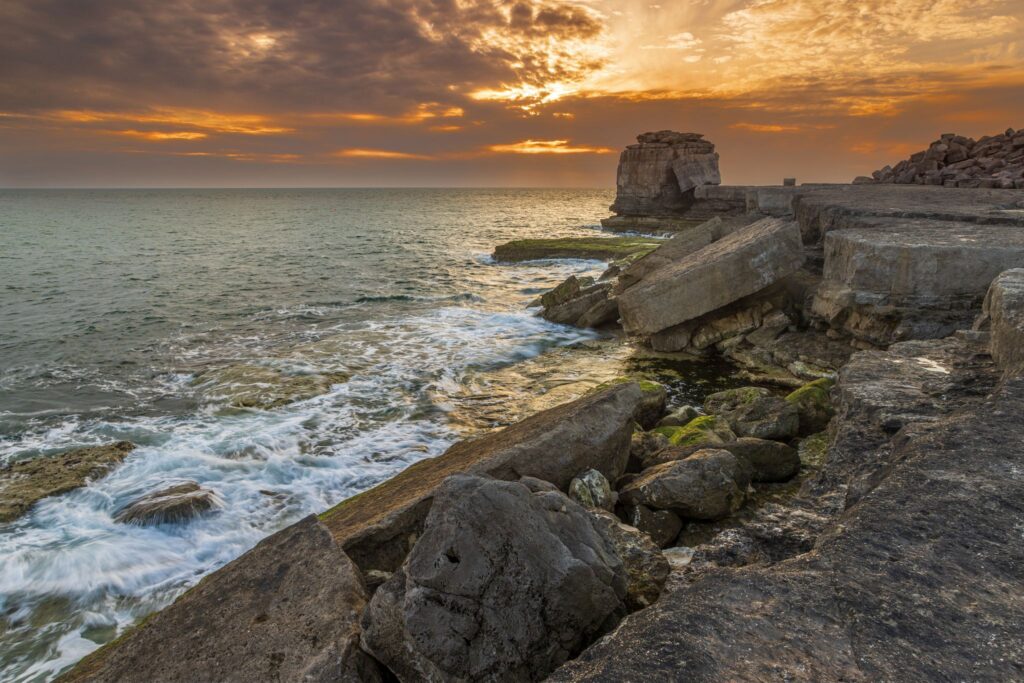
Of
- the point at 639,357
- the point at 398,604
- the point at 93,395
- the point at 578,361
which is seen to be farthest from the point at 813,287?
the point at 93,395

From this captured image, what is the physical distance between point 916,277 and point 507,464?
21.8 ft

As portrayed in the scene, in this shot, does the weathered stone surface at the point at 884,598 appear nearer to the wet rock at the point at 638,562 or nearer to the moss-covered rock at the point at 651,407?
the wet rock at the point at 638,562

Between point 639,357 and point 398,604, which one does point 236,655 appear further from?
point 639,357

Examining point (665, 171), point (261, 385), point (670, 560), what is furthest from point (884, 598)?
point (665, 171)

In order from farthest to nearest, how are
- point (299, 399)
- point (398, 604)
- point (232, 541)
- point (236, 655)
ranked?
point (299, 399) → point (232, 541) → point (236, 655) → point (398, 604)

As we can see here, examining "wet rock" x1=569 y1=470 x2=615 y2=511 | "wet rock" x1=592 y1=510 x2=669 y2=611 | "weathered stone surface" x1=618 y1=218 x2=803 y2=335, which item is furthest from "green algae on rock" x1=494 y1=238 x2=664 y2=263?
"wet rock" x1=592 y1=510 x2=669 y2=611

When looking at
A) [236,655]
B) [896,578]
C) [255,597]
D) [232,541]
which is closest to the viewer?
[896,578]

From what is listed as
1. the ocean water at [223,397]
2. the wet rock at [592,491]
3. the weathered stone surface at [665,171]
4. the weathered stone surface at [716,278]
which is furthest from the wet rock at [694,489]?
the weathered stone surface at [665,171]

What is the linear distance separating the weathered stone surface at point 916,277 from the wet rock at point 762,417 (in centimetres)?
191

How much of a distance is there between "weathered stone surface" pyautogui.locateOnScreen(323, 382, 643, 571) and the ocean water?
2441 mm

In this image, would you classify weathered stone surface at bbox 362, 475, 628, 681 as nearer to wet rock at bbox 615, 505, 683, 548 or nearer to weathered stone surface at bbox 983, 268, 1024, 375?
wet rock at bbox 615, 505, 683, 548

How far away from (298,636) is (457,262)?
3223 cm

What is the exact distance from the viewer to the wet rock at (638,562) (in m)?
3.25

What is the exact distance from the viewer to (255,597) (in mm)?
3303
